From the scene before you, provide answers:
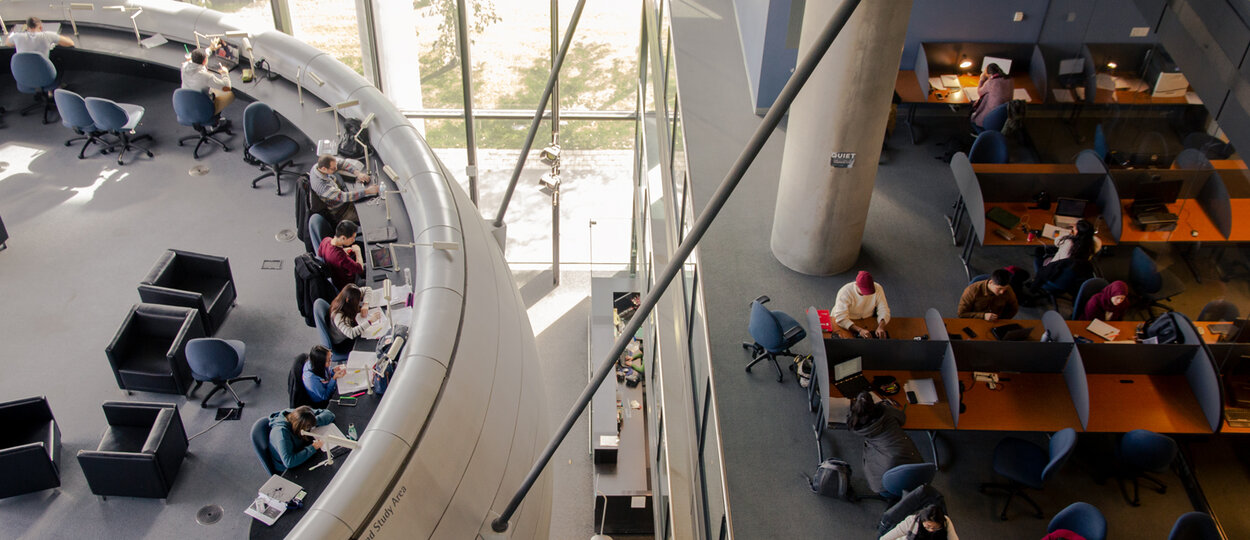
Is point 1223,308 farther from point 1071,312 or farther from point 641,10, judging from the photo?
point 641,10

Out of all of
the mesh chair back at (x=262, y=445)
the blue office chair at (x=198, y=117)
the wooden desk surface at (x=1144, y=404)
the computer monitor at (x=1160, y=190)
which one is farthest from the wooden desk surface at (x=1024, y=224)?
the blue office chair at (x=198, y=117)

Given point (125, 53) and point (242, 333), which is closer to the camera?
point (242, 333)

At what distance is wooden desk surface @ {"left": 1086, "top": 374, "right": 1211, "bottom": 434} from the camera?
7020 millimetres

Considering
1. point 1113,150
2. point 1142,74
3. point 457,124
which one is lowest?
point 457,124

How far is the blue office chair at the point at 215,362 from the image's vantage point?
600 centimetres

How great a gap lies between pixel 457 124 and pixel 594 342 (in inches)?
159

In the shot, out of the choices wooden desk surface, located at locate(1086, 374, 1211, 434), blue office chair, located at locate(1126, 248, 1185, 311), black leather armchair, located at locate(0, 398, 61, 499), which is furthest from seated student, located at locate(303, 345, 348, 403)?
blue office chair, located at locate(1126, 248, 1185, 311)

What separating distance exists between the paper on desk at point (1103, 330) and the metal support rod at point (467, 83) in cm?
726

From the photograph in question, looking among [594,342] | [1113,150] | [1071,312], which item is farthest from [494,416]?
[1113,150]

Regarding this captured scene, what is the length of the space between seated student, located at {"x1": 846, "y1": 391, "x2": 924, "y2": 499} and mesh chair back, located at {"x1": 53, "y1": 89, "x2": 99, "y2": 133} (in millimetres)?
7854

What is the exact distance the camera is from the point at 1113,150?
1060 cm

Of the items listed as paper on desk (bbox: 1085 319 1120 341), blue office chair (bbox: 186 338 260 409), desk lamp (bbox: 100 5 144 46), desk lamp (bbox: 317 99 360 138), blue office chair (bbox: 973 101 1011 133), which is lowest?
paper on desk (bbox: 1085 319 1120 341)

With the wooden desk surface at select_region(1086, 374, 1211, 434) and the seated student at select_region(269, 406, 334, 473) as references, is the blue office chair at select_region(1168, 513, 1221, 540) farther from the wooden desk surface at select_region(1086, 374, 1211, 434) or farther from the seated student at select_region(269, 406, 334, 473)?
the seated student at select_region(269, 406, 334, 473)

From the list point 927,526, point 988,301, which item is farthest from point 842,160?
point 927,526
